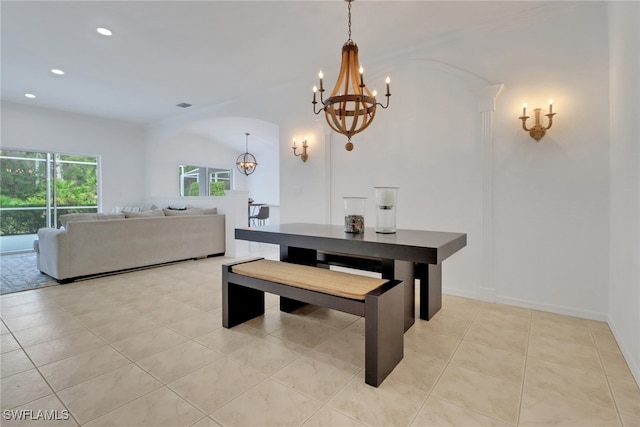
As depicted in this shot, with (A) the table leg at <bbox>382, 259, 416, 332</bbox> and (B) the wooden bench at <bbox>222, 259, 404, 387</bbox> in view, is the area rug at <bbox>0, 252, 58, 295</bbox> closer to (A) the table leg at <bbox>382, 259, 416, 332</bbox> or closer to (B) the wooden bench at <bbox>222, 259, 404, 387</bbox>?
(B) the wooden bench at <bbox>222, 259, 404, 387</bbox>

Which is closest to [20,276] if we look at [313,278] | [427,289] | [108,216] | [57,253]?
[57,253]

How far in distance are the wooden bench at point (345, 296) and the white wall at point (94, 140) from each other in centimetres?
635

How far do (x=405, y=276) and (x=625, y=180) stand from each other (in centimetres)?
168

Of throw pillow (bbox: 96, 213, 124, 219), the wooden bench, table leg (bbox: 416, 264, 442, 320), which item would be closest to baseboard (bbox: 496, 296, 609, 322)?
table leg (bbox: 416, 264, 442, 320)

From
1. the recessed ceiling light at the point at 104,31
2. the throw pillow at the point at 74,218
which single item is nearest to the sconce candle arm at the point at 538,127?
the recessed ceiling light at the point at 104,31

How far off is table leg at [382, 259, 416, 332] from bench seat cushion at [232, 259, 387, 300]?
288mm

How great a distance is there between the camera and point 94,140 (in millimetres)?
7133

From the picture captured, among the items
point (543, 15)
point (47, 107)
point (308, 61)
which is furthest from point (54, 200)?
→ point (543, 15)

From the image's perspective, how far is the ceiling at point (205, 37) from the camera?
297cm

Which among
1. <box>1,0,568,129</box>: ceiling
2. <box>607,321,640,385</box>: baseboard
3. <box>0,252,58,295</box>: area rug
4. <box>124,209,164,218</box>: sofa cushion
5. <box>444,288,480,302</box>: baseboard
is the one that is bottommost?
<box>607,321,640,385</box>: baseboard

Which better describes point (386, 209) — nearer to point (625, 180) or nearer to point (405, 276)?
point (405, 276)

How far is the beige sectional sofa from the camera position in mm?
3957

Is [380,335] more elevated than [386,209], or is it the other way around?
[386,209]

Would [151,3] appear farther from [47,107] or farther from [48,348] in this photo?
[47,107]
